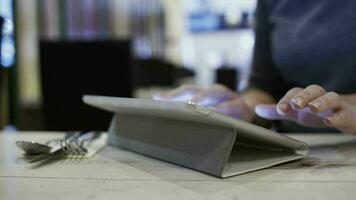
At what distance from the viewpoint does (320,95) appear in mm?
480

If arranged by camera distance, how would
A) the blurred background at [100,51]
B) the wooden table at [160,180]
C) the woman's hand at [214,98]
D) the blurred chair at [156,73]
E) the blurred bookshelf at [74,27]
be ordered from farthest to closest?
1. the blurred chair at [156,73]
2. the blurred bookshelf at [74,27]
3. the blurred background at [100,51]
4. the woman's hand at [214,98]
5. the wooden table at [160,180]

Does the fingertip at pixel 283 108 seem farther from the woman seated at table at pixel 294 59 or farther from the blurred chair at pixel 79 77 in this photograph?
the blurred chair at pixel 79 77

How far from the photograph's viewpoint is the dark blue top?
774mm

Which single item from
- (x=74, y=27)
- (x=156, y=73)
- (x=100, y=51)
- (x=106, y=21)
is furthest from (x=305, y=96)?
(x=106, y=21)

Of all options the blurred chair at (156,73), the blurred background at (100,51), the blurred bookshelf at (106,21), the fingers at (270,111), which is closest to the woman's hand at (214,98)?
the fingers at (270,111)

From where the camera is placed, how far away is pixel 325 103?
474mm

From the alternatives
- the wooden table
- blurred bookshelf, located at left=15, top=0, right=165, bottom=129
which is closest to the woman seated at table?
→ the wooden table

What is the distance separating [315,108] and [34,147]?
1.06 feet

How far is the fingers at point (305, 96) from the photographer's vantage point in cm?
47

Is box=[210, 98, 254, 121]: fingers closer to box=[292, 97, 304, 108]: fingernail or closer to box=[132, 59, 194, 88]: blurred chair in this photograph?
box=[292, 97, 304, 108]: fingernail

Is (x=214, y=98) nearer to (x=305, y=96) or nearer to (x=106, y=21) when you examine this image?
(x=305, y=96)

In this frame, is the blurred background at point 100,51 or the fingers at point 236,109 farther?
the blurred background at point 100,51

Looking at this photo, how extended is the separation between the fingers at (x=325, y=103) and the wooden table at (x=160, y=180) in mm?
61

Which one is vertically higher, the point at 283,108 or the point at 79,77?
the point at 283,108
